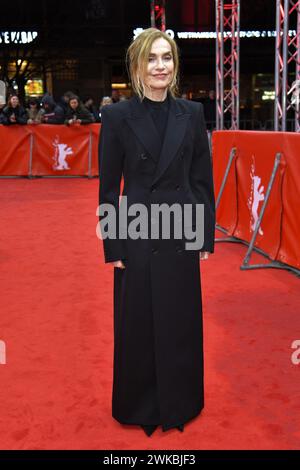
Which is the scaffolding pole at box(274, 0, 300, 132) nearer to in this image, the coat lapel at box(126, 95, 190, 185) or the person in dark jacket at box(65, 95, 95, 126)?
the person in dark jacket at box(65, 95, 95, 126)

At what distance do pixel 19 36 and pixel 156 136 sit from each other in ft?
88.4

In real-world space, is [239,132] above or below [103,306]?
above

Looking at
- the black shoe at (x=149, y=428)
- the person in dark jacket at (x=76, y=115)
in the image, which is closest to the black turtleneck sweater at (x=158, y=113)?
the black shoe at (x=149, y=428)

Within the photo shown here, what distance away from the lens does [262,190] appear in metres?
5.99

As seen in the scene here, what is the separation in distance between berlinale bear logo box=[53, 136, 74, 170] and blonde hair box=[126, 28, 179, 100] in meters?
11.5

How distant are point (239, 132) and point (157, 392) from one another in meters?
4.50

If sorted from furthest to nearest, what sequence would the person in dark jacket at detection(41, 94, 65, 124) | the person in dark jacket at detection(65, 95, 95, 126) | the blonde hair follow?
the person in dark jacket at detection(41, 94, 65, 124) < the person in dark jacket at detection(65, 95, 95, 126) < the blonde hair

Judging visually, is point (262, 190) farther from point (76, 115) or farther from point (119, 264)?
point (76, 115)

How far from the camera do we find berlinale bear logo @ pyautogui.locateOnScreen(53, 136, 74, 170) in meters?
13.8

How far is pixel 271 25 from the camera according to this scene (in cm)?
2919

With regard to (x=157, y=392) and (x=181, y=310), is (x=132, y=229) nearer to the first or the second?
(x=181, y=310)

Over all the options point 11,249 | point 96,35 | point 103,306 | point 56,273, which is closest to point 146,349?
point 103,306

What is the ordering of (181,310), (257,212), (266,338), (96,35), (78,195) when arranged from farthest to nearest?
(96,35)
(78,195)
(257,212)
(266,338)
(181,310)

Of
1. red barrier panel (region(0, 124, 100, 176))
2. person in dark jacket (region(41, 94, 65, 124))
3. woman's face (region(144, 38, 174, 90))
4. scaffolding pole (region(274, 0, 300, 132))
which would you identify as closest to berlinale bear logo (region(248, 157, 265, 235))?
scaffolding pole (region(274, 0, 300, 132))
